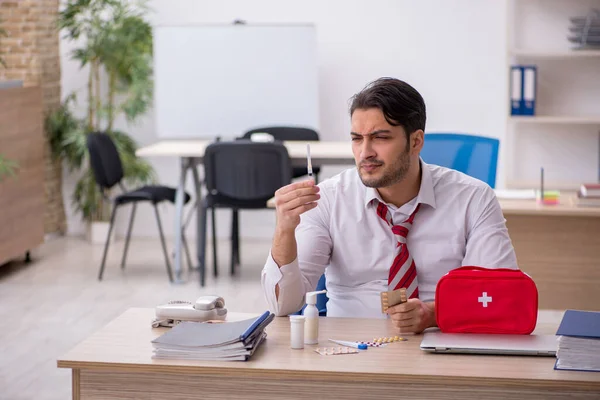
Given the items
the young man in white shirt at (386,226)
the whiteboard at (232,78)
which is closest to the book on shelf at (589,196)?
the young man in white shirt at (386,226)

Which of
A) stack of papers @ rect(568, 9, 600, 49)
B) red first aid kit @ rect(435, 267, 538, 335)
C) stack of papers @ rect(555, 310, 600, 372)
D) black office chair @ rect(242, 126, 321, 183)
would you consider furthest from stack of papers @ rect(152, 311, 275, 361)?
stack of papers @ rect(568, 9, 600, 49)

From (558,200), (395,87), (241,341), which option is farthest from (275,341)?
(558,200)

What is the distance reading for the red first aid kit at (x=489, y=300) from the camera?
2299 mm

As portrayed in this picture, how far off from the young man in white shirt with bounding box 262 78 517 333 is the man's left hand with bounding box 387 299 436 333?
1.00 feet

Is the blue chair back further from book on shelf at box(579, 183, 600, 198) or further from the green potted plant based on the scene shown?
the green potted plant

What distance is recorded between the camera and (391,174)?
2.67 m

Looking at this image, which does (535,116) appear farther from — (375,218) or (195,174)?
(375,218)

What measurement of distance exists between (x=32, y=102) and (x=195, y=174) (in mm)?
1231

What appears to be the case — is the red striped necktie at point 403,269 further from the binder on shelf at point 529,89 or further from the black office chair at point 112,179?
the binder on shelf at point 529,89

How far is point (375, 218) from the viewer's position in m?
2.78

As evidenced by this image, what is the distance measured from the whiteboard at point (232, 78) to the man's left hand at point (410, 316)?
4.86m

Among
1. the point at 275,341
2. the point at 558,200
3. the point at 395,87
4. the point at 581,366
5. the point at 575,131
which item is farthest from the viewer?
the point at 575,131

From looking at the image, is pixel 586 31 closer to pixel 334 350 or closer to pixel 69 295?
pixel 69 295

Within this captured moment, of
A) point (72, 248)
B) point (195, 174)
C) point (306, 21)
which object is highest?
point (306, 21)
